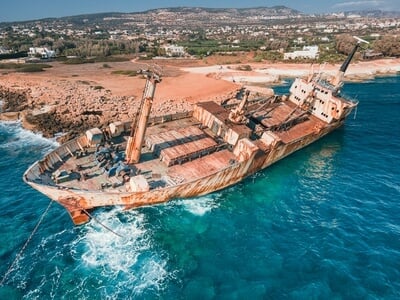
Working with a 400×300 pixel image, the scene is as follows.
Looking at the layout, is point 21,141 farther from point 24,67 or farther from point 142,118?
point 24,67

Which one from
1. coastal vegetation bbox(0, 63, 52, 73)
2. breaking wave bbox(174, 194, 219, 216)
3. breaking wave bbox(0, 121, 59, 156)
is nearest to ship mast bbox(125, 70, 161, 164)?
breaking wave bbox(174, 194, 219, 216)

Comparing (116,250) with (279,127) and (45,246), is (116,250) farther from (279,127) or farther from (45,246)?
(279,127)

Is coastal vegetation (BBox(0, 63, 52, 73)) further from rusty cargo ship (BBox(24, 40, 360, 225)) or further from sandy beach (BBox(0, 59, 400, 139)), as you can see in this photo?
rusty cargo ship (BBox(24, 40, 360, 225))

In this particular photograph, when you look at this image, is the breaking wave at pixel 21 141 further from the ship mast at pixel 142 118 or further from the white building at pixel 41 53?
the white building at pixel 41 53

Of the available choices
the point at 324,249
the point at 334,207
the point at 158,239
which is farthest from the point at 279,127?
the point at 158,239

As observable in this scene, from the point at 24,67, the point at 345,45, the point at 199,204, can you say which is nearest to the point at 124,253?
the point at 199,204

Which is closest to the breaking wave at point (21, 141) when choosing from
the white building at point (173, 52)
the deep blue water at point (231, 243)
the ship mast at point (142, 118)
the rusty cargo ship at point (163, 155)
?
the deep blue water at point (231, 243)
